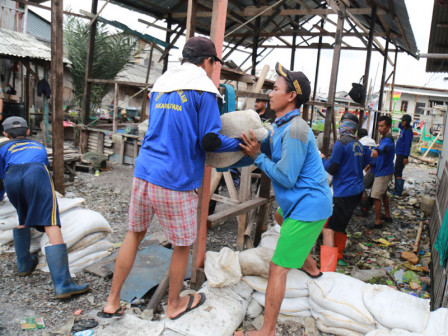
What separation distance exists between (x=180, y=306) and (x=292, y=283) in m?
0.97

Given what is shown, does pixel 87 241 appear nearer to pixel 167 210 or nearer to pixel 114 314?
pixel 114 314

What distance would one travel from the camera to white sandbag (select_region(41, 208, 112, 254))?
337 centimetres

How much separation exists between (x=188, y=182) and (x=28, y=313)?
170cm

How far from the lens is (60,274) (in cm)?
286

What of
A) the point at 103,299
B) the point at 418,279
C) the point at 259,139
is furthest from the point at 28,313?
the point at 418,279

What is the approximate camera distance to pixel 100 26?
11.6 meters

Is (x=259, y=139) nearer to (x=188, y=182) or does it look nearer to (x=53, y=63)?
(x=188, y=182)

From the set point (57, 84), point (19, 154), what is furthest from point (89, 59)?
point (19, 154)

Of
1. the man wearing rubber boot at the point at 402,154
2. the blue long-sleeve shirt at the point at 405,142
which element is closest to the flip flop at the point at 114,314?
the man wearing rubber boot at the point at 402,154

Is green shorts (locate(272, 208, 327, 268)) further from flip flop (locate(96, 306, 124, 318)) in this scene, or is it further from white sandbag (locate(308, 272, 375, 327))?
flip flop (locate(96, 306, 124, 318))

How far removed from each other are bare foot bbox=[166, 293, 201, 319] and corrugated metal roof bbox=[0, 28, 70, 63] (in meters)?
10.4

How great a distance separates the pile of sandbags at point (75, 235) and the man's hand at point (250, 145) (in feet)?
6.64

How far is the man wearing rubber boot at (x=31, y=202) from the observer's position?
2889 mm

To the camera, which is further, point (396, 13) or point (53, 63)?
point (396, 13)
